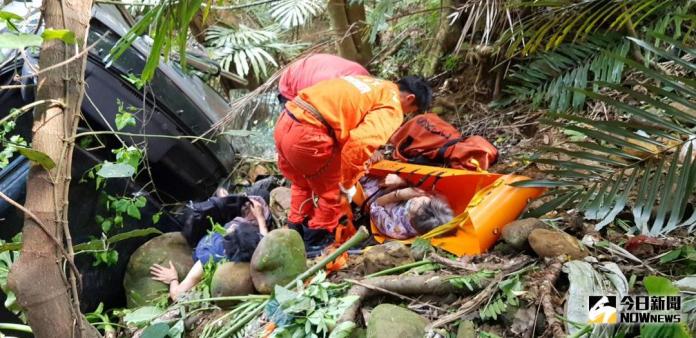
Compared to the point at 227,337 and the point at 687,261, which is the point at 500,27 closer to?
the point at 687,261

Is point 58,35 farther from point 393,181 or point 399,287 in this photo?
point 393,181

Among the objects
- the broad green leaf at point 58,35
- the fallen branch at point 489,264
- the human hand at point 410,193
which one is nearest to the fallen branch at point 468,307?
the fallen branch at point 489,264

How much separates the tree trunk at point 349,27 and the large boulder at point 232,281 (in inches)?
83.7

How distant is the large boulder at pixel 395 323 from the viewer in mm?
1536

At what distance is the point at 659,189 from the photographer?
1.39m

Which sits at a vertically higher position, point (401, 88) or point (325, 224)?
point (401, 88)

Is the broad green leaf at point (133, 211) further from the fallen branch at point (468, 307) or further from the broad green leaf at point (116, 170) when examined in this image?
the fallen branch at point (468, 307)

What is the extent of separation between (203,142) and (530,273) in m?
2.19

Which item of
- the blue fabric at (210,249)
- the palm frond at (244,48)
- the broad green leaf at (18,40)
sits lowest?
the blue fabric at (210,249)

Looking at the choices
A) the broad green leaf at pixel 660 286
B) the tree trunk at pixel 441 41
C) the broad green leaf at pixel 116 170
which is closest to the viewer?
the broad green leaf at pixel 660 286

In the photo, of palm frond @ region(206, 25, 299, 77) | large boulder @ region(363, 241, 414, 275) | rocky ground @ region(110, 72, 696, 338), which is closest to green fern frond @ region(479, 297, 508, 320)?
rocky ground @ region(110, 72, 696, 338)

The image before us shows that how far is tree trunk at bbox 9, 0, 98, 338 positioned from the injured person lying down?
1736 mm

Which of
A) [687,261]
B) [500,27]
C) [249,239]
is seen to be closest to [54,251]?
[249,239]

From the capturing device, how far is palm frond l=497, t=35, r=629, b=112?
95.7 inches
